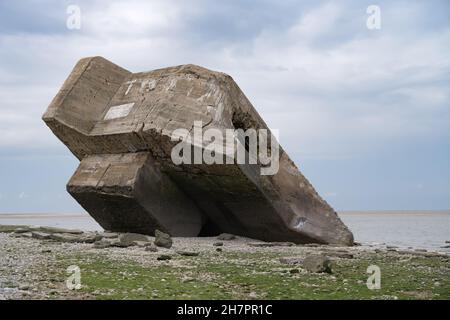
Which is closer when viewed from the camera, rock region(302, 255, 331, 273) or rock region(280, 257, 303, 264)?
rock region(302, 255, 331, 273)

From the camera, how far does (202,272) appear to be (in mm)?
8766

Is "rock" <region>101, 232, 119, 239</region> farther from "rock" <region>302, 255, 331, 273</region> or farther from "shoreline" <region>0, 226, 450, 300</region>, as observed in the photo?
"rock" <region>302, 255, 331, 273</region>

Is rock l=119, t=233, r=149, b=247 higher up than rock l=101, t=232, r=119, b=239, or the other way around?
rock l=101, t=232, r=119, b=239

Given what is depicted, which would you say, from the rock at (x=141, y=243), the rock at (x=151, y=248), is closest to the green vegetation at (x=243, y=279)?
the rock at (x=151, y=248)

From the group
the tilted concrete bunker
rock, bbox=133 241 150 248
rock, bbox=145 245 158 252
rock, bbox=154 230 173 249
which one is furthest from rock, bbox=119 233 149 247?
the tilted concrete bunker

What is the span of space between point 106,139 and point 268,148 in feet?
12.1

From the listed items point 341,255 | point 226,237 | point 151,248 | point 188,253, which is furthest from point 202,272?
point 226,237

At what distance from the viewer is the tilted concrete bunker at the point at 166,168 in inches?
534

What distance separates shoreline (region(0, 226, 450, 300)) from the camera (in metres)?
7.10

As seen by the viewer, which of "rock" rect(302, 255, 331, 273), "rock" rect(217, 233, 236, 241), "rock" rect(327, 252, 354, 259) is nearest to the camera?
"rock" rect(302, 255, 331, 273)

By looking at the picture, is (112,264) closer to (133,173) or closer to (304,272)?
(304,272)

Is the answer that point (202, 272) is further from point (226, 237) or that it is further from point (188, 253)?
point (226, 237)

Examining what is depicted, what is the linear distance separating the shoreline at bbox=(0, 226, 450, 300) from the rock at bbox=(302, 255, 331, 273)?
3.4 inches

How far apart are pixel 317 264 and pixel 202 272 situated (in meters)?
1.60
